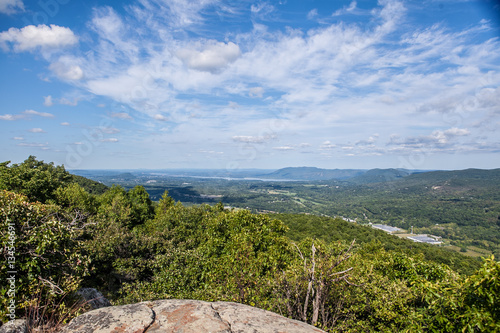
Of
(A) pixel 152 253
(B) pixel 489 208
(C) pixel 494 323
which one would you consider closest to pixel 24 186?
(A) pixel 152 253

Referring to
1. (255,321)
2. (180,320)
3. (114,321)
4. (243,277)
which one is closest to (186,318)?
(180,320)

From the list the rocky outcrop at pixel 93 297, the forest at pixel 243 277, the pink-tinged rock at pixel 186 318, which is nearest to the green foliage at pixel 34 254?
the forest at pixel 243 277

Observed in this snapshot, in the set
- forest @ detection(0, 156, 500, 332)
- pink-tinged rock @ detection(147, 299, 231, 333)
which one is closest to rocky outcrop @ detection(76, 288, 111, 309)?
forest @ detection(0, 156, 500, 332)

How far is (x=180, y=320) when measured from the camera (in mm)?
5230

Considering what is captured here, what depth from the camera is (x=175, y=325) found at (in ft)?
16.7

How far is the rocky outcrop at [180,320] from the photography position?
4918mm

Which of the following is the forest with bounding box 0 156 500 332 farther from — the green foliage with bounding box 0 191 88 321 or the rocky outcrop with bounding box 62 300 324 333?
the rocky outcrop with bounding box 62 300 324 333

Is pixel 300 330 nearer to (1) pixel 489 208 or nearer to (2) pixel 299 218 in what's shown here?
(2) pixel 299 218

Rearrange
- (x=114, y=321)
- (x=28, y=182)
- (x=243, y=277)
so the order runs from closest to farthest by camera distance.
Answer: (x=114, y=321)
(x=243, y=277)
(x=28, y=182)

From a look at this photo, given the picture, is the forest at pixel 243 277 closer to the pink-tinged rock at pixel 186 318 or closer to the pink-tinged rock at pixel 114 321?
the pink-tinged rock at pixel 114 321

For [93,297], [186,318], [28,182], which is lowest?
[93,297]

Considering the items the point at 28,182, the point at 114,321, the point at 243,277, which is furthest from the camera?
A: the point at 28,182

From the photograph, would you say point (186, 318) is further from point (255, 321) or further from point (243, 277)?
point (243, 277)

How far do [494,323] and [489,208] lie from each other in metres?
237
